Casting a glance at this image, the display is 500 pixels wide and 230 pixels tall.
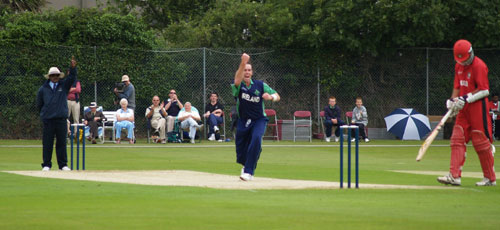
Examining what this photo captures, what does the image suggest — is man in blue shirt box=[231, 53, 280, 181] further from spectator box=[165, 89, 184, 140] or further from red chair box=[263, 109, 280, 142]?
red chair box=[263, 109, 280, 142]

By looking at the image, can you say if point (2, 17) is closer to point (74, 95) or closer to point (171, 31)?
point (74, 95)

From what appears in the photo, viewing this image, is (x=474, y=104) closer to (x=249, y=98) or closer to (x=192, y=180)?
(x=249, y=98)

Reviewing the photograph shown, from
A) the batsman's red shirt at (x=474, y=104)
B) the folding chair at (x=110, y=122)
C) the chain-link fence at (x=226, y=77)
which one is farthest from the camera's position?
the chain-link fence at (x=226, y=77)

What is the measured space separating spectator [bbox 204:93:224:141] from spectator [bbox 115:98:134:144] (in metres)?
2.79

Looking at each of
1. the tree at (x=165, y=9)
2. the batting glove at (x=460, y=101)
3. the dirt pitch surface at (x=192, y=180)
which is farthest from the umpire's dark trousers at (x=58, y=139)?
the tree at (x=165, y=9)

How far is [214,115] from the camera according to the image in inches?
1145

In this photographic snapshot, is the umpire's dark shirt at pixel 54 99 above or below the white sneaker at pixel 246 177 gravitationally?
above

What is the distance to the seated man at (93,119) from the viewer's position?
27.4 m

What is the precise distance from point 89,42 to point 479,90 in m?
20.7

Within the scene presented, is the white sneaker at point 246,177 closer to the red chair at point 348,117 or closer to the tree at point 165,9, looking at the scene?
the red chair at point 348,117

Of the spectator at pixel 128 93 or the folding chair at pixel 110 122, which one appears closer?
the spectator at pixel 128 93

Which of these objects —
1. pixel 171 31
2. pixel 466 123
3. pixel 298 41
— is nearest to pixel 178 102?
pixel 298 41

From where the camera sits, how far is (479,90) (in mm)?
12086

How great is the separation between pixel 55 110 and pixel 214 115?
1280cm
